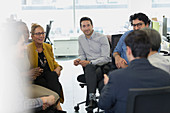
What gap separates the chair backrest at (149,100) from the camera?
125cm

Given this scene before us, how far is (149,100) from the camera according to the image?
1.30 m

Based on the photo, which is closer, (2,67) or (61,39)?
(2,67)

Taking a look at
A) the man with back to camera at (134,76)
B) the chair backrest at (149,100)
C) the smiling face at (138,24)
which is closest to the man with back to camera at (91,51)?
the smiling face at (138,24)

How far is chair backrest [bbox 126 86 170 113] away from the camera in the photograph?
1.25 meters

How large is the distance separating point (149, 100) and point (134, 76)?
159 millimetres

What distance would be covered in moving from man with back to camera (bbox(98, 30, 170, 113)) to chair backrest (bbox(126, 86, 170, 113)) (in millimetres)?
74

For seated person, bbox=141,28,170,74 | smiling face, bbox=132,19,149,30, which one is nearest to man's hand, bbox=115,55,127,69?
smiling face, bbox=132,19,149,30

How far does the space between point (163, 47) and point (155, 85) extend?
8.00ft

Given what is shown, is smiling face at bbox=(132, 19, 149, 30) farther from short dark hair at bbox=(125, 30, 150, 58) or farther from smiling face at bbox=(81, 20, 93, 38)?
short dark hair at bbox=(125, 30, 150, 58)

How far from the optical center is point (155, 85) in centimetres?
135

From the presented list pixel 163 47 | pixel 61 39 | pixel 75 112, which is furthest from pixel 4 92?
pixel 61 39

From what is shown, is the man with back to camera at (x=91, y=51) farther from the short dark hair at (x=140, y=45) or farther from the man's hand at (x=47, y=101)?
the short dark hair at (x=140, y=45)

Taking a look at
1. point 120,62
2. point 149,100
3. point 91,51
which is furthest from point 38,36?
point 149,100

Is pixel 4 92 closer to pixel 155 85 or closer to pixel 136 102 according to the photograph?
pixel 136 102
